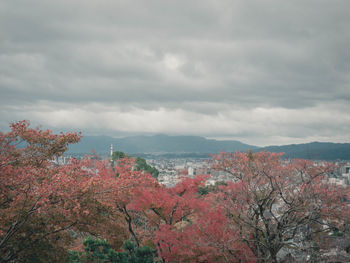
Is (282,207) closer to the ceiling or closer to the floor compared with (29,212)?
closer to the floor

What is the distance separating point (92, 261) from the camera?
1113 centimetres

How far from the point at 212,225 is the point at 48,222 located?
7.31 m

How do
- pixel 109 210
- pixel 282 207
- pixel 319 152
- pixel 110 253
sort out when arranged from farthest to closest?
pixel 282 207 < pixel 319 152 < pixel 109 210 < pixel 110 253

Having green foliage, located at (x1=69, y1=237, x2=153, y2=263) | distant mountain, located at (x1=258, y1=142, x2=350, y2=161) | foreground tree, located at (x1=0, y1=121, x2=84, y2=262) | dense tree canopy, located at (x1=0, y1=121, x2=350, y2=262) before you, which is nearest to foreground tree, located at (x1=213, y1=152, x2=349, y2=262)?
dense tree canopy, located at (x1=0, y1=121, x2=350, y2=262)

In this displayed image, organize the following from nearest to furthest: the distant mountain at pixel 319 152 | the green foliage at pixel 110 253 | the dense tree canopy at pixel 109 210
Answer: the dense tree canopy at pixel 109 210 < the green foliage at pixel 110 253 < the distant mountain at pixel 319 152

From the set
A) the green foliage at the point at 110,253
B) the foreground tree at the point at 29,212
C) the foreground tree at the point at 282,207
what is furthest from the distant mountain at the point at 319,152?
the foreground tree at the point at 29,212

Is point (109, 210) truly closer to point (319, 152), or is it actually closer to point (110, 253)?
point (110, 253)

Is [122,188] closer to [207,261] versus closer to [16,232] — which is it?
[16,232]

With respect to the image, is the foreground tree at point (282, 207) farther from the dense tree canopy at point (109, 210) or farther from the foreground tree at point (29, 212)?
the foreground tree at point (29, 212)

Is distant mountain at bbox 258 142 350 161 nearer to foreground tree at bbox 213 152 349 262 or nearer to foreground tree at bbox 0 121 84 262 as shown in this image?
foreground tree at bbox 213 152 349 262

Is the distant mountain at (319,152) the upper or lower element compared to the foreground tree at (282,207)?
upper

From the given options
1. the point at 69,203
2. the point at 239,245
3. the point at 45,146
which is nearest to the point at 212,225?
the point at 239,245

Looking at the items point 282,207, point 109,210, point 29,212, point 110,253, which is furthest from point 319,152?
point 29,212

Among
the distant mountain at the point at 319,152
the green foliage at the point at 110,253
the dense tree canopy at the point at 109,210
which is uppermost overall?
the distant mountain at the point at 319,152
